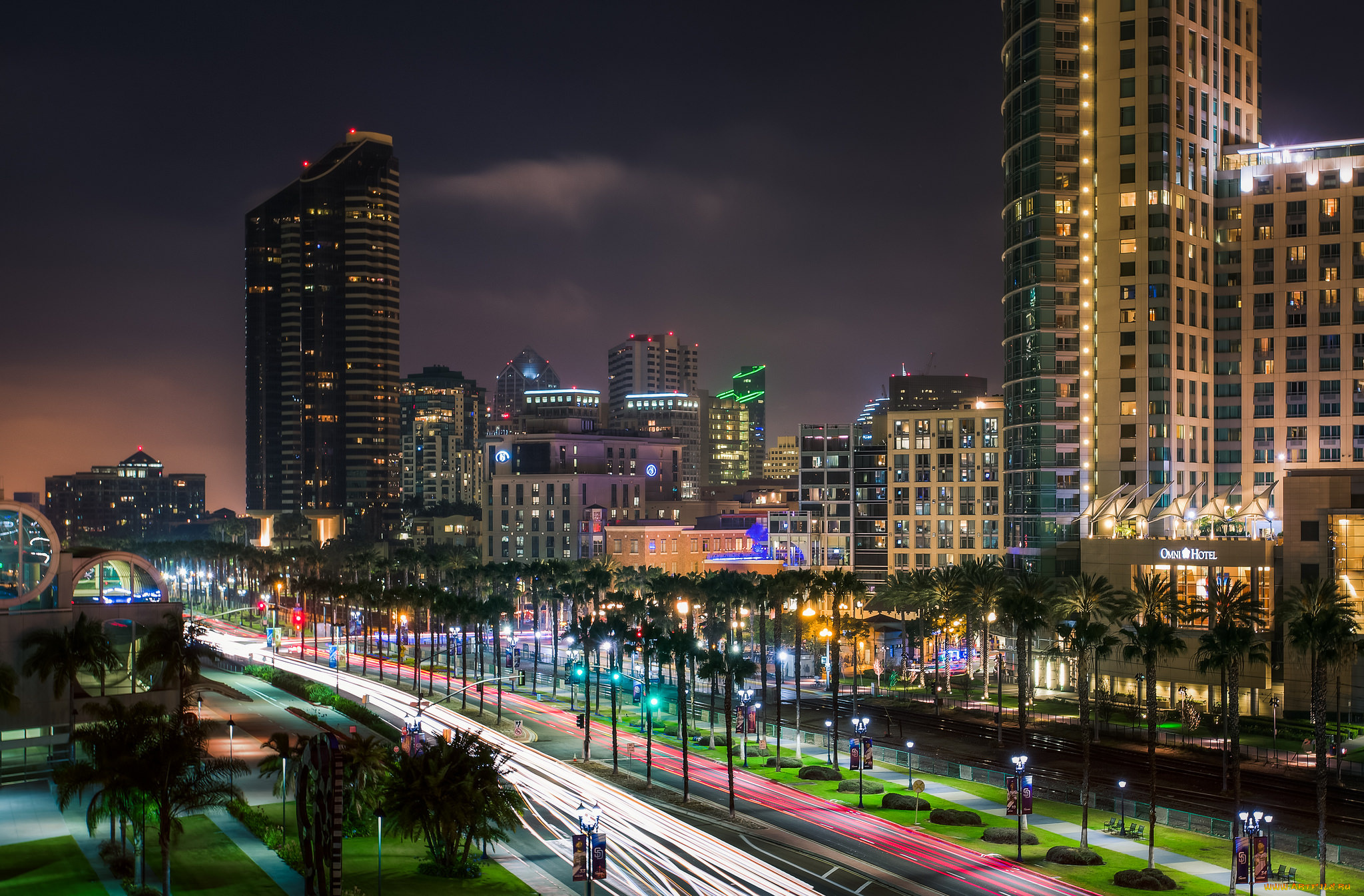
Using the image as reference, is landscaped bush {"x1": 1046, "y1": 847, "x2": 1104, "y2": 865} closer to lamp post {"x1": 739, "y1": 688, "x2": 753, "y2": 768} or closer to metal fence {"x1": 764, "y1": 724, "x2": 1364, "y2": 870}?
metal fence {"x1": 764, "y1": 724, "x2": 1364, "y2": 870}

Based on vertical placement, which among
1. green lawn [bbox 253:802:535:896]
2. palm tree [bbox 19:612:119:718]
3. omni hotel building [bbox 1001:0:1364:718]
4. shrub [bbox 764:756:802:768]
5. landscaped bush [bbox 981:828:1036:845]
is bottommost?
shrub [bbox 764:756:802:768]

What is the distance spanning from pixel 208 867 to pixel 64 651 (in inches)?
1487

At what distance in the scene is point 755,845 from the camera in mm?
72688

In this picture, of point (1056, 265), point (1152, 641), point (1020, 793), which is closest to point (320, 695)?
point (1020, 793)

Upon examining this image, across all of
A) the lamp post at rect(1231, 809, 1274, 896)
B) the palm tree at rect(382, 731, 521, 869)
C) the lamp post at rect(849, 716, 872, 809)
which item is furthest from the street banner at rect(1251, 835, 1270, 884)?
the palm tree at rect(382, 731, 521, 869)

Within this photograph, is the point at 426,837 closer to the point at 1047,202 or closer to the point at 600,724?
the point at 600,724

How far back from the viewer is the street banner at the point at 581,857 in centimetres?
5703

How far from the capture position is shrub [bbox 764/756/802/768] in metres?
99.9

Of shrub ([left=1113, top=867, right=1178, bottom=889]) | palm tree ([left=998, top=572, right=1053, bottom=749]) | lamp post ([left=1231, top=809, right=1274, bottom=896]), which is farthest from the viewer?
palm tree ([left=998, top=572, right=1053, bottom=749])

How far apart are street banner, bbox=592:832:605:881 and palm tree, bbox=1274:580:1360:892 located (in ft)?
126

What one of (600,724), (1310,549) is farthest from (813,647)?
(1310,549)

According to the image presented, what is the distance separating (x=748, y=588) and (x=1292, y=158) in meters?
96.7

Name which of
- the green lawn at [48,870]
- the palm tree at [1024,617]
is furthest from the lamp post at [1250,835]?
the green lawn at [48,870]

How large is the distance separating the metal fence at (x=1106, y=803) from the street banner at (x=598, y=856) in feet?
118
